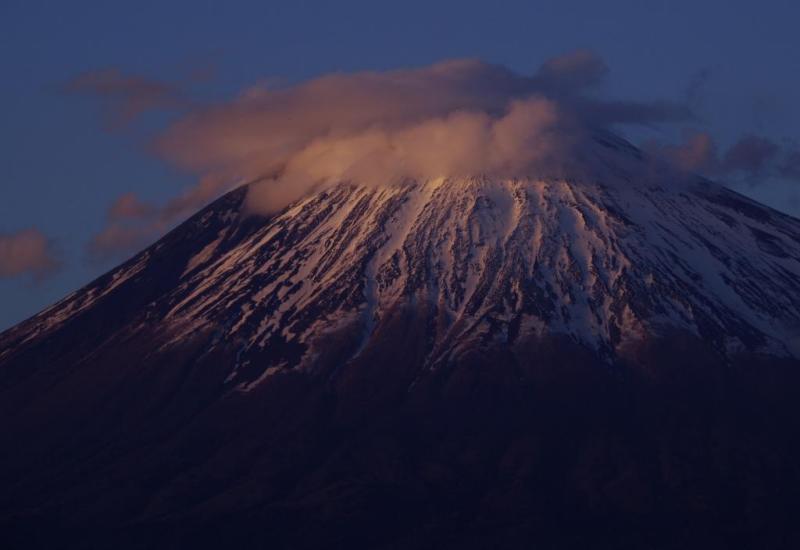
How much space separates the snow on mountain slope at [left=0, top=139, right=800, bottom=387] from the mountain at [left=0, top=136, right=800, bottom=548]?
0.23 metres

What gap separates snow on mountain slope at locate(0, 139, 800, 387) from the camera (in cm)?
16825

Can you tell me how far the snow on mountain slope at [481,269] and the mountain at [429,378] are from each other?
229 millimetres

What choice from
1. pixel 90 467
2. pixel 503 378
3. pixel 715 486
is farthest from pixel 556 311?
pixel 90 467

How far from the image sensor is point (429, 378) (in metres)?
163

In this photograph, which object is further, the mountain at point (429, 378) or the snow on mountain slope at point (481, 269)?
the snow on mountain slope at point (481, 269)

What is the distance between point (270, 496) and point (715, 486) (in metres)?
28.0

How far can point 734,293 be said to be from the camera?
173 m

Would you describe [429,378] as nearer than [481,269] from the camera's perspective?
Yes

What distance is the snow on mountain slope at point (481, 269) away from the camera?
16825 cm

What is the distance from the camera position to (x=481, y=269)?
17312 cm

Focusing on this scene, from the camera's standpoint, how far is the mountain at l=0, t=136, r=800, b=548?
149 metres

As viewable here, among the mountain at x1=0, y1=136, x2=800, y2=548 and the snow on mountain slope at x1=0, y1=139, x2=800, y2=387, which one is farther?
the snow on mountain slope at x1=0, y1=139, x2=800, y2=387

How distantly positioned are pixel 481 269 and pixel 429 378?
43.3ft

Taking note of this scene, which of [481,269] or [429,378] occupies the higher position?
[481,269]
